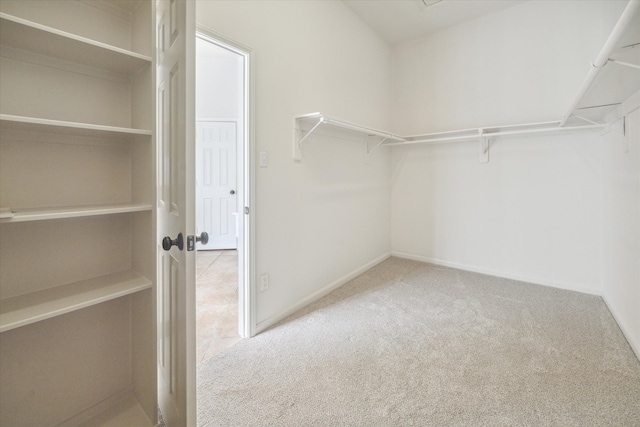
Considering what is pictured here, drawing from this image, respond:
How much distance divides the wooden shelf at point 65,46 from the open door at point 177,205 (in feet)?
0.48

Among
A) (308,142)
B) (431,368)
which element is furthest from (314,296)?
(308,142)

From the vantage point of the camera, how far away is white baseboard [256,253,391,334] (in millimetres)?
2129

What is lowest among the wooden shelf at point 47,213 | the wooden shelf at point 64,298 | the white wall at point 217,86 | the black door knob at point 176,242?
the wooden shelf at point 64,298

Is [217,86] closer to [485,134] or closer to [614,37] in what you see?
[485,134]

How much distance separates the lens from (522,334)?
2006 mm

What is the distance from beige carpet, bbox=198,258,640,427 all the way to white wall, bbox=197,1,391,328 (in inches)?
16.5

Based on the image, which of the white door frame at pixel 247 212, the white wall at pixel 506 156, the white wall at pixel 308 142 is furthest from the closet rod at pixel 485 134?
the white door frame at pixel 247 212

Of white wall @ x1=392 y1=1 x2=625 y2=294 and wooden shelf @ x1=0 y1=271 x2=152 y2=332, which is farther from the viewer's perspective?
white wall @ x1=392 y1=1 x2=625 y2=294

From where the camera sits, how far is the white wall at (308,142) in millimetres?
2043

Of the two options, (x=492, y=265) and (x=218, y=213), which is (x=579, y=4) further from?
(x=218, y=213)

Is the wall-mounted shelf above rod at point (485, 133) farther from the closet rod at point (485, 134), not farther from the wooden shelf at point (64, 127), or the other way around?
the wooden shelf at point (64, 127)

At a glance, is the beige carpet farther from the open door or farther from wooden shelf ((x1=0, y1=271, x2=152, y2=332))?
wooden shelf ((x1=0, y1=271, x2=152, y2=332))

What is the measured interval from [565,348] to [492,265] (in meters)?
1.48

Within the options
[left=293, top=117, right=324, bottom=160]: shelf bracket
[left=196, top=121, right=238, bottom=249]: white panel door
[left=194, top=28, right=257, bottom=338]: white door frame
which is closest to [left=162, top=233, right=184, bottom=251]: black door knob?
[left=194, top=28, right=257, bottom=338]: white door frame
